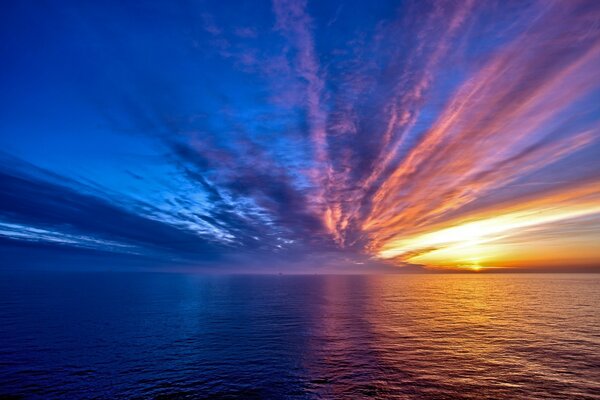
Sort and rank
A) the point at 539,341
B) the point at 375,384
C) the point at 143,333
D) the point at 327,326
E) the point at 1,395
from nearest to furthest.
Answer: the point at 1,395 < the point at 375,384 < the point at 539,341 < the point at 143,333 < the point at 327,326

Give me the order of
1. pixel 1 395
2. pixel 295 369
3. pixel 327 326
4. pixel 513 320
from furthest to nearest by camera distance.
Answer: pixel 513 320, pixel 327 326, pixel 295 369, pixel 1 395

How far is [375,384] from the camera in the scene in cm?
3744

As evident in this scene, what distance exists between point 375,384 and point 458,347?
23.9 metres

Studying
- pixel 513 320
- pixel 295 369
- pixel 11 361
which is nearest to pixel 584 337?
pixel 513 320

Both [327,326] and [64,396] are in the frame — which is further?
[327,326]

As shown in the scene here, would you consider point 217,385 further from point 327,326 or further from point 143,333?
point 327,326

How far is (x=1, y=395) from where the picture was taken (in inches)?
1293

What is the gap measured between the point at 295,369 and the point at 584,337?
55.3 meters

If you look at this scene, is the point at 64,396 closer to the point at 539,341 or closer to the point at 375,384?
the point at 375,384

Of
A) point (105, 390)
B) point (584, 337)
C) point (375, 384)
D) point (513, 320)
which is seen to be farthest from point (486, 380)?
point (513, 320)

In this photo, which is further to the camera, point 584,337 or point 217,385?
point 584,337

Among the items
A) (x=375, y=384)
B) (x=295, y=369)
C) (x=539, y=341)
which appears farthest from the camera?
(x=539, y=341)

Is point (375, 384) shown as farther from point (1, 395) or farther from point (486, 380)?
point (1, 395)

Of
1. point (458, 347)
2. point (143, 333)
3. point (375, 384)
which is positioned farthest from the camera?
point (143, 333)
